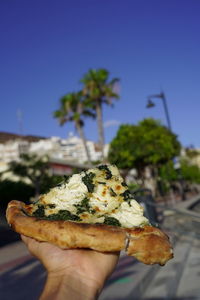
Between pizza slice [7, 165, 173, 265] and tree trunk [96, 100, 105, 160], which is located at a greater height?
tree trunk [96, 100, 105, 160]

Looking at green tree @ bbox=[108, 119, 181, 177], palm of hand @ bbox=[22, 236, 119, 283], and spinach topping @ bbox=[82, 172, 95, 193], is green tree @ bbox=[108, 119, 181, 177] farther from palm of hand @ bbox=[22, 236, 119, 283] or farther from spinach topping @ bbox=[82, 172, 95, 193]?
palm of hand @ bbox=[22, 236, 119, 283]

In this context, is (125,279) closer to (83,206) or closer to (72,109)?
(83,206)

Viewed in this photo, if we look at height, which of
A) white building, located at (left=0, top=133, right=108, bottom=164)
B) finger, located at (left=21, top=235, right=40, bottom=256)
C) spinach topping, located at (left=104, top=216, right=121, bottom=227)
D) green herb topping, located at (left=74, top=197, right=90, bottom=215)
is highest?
white building, located at (left=0, top=133, right=108, bottom=164)

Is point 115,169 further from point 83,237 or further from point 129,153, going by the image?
point 129,153

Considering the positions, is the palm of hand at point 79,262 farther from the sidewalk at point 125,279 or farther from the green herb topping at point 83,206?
the sidewalk at point 125,279

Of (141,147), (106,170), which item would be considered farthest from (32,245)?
(141,147)

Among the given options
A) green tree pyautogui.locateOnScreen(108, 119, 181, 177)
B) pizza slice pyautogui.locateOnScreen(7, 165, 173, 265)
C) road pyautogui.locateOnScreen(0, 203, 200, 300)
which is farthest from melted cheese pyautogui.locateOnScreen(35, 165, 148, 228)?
green tree pyautogui.locateOnScreen(108, 119, 181, 177)

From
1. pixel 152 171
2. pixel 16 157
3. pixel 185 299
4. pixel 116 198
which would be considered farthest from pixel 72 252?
pixel 152 171

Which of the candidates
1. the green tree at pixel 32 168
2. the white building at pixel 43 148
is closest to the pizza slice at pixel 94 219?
the white building at pixel 43 148

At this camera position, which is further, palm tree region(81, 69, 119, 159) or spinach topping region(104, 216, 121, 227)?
palm tree region(81, 69, 119, 159)
